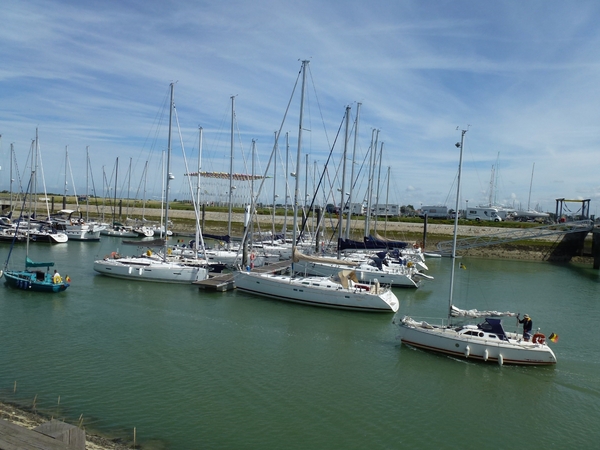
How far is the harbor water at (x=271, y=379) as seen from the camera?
15047 mm

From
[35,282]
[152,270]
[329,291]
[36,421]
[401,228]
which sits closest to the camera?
[36,421]

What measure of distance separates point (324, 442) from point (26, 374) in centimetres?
1156

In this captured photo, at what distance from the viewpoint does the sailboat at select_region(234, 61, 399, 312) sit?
29812mm

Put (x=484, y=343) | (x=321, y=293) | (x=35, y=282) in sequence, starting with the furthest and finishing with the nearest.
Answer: (x=35, y=282), (x=321, y=293), (x=484, y=343)

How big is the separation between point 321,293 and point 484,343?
11.7 metres

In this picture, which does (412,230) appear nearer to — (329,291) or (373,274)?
(373,274)

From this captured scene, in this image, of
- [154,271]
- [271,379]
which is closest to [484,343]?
[271,379]

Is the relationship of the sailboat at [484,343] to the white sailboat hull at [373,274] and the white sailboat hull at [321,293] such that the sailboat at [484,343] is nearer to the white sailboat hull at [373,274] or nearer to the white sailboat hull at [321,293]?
the white sailboat hull at [321,293]

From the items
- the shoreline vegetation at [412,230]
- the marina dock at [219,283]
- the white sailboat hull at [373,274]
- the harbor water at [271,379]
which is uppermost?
the shoreline vegetation at [412,230]

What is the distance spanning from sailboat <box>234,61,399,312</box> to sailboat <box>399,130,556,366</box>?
6.81 m

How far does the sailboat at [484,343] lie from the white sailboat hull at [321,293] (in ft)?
22.2

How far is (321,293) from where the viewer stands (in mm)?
30562

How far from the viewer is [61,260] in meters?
47.5

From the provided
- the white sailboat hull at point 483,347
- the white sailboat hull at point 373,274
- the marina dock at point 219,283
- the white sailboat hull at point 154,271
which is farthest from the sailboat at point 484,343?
the white sailboat hull at point 154,271
